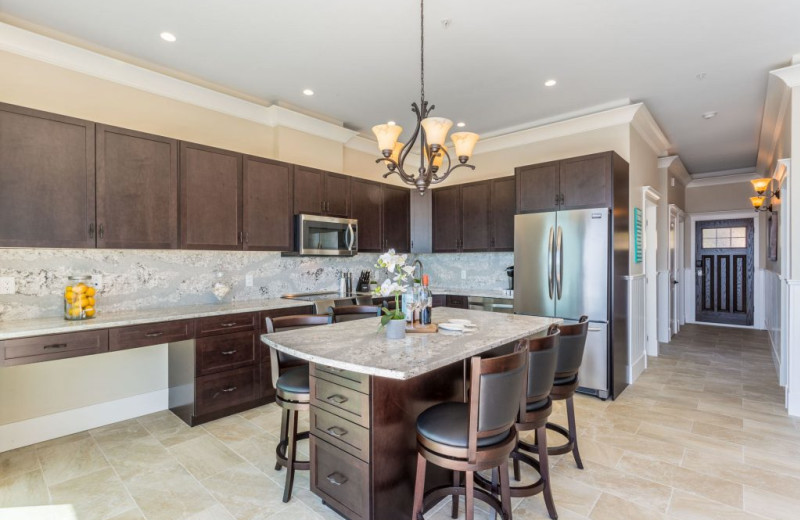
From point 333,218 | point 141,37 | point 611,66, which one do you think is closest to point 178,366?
point 333,218

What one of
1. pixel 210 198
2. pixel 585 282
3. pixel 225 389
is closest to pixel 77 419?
pixel 225 389

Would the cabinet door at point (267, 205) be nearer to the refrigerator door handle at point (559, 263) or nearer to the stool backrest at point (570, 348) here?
the refrigerator door handle at point (559, 263)

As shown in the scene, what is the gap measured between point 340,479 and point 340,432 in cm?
25

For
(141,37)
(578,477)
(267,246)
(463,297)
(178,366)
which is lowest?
(578,477)

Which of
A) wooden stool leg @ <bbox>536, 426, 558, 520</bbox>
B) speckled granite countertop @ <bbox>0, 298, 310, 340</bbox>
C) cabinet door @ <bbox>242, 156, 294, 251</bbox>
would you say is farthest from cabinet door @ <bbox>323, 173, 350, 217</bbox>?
wooden stool leg @ <bbox>536, 426, 558, 520</bbox>

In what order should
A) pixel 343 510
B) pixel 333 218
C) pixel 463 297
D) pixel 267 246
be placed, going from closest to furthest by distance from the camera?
pixel 343 510 → pixel 267 246 → pixel 333 218 → pixel 463 297

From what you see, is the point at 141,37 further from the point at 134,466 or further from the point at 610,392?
the point at 610,392

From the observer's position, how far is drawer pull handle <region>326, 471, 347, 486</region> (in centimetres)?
195

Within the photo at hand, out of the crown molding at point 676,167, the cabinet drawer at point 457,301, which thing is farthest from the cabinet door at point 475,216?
the crown molding at point 676,167

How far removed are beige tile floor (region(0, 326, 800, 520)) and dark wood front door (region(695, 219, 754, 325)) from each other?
5070 millimetres

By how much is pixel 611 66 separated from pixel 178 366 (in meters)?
4.70

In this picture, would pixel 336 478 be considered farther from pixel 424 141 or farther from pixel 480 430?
pixel 424 141

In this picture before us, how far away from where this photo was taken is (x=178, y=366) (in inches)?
135

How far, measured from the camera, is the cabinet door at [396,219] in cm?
535
